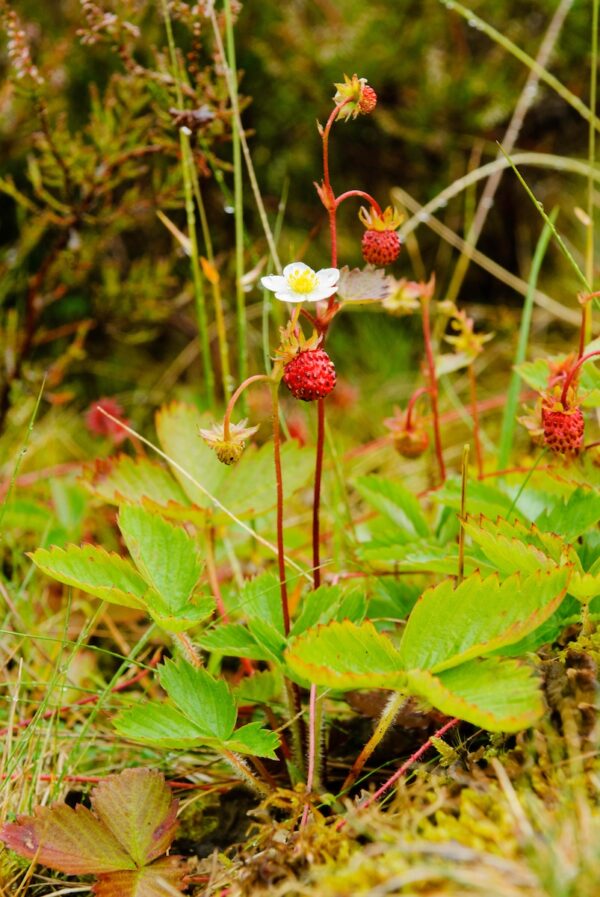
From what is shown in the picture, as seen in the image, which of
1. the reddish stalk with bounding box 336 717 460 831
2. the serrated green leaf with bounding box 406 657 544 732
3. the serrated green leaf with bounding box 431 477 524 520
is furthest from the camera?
the serrated green leaf with bounding box 431 477 524 520

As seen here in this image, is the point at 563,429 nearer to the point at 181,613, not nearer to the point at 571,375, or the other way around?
the point at 571,375

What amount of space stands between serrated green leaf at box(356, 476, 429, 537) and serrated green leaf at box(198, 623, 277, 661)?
324 millimetres

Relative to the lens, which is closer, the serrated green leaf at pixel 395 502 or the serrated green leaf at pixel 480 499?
the serrated green leaf at pixel 480 499

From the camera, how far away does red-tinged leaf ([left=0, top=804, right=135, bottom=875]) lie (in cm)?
85

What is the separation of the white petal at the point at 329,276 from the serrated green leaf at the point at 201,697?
423 millimetres

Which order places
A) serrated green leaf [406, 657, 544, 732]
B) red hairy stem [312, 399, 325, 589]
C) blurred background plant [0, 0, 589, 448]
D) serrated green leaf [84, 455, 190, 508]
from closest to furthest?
1. serrated green leaf [406, 657, 544, 732]
2. red hairy stem [312, 399, 325, 589]
3. serrated green leaf [84, 455, 190, 508]
4. blurred background plant [0, 0, 589, 448]

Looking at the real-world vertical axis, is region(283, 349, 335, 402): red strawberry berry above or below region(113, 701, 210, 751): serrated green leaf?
above

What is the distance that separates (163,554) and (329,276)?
354 mm

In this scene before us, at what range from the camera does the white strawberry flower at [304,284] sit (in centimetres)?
87

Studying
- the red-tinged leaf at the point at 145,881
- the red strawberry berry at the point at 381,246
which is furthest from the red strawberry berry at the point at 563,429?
the red-tinged leaf at the point at 145,881

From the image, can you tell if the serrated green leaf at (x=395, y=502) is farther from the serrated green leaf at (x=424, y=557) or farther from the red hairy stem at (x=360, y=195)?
the red hairy stem at (x=360, y=195)

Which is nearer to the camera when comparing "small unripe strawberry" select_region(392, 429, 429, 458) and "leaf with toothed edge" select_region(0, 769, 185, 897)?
"leaf with toothed edge" select_region(0, 769, 185, 897)

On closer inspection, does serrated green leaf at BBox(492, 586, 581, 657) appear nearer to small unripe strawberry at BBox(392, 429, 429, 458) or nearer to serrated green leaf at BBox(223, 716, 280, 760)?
serrated green leaf at BBox(223, 716, 280, 760)

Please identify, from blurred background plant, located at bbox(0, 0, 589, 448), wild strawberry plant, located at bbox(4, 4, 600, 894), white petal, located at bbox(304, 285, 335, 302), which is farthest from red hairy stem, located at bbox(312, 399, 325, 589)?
blurred background plant, located at bbox(0, 0, 589, 448)
